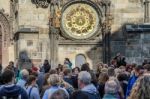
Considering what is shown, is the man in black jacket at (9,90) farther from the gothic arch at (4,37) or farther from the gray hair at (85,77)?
the gothic arch at (4,37)

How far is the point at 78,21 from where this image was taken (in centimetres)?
2373

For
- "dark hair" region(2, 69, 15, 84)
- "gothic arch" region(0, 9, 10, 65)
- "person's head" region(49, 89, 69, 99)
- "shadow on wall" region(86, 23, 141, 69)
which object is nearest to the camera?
"person's head" region(49, 89, 69, 99)

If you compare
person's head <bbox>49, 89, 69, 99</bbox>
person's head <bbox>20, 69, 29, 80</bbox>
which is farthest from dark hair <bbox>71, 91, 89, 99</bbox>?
person's head <bbox>20, 69, 29, 80</bbox>

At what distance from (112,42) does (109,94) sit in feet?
50.7

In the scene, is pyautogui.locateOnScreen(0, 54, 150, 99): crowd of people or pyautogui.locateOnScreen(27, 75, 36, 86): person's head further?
pyautogui.locateOnScreen(27, 75, 36, 86): person's head

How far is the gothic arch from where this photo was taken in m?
27.9

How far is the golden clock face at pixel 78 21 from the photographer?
2370cm

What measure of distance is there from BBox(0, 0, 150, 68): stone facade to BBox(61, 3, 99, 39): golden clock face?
28 centimetres

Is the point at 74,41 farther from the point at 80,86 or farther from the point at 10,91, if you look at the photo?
the point at 10,91

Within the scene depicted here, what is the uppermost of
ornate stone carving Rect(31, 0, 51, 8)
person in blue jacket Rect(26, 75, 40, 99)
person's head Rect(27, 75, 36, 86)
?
ornate stone carving Rect(31, 0, 51, 8)

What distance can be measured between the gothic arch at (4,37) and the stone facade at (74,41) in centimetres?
383

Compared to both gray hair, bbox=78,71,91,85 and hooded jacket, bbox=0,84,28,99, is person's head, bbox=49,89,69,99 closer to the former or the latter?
hooded jacket, bbox=0,84,28,99

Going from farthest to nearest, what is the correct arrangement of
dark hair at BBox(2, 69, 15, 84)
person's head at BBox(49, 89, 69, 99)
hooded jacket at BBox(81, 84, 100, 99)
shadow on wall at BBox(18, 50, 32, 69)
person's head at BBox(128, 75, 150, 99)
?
shadow on wall at BBox(18, 50, 32, 69) → hooded jacket at BBox(81, 84, 100, 99) → dark hair at BBox(2, 69, 15, 84) → person's head at BBox(128, 75, 150, 99) → person's head at BBox(49, 89, 69, 99)

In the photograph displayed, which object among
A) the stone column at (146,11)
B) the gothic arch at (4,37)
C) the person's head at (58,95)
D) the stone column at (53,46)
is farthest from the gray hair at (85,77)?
the gothic arch at (4,37)
